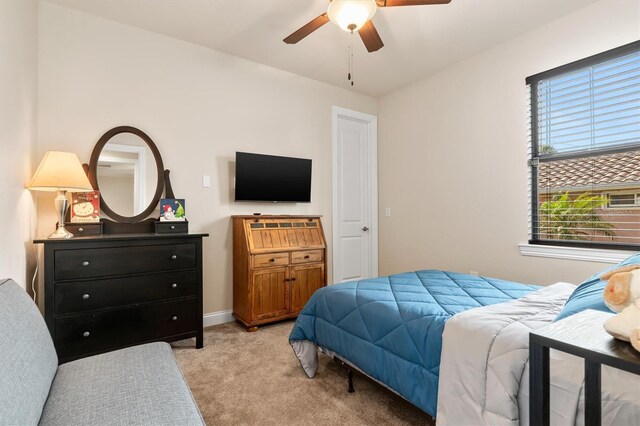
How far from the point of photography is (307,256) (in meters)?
3.39

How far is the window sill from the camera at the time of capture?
2443mm

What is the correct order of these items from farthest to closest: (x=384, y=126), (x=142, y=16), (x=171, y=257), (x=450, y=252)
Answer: (x=384, y=126), (x=450, y=252), (x=142, y=16), (x=171, y=257)

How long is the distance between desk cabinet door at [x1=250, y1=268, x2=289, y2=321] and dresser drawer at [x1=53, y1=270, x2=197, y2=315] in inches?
24.3

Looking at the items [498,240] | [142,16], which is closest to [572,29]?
[498,240]

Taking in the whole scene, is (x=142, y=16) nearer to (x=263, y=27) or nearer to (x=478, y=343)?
(x=263, y=27)

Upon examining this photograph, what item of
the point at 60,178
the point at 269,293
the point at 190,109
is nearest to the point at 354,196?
the point at 269,293

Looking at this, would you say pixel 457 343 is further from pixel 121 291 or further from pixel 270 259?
pixel 121 291

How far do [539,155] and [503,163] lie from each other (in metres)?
0.30

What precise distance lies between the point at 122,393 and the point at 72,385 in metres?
0.23

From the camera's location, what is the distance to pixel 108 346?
2273 millimetres

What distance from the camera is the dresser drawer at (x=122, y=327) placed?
2.13m

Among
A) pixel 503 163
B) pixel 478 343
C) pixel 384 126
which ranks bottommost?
pixel 478 343

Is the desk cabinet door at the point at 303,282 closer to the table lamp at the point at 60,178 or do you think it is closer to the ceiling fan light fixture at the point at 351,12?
the table lamp at the point at 60,178

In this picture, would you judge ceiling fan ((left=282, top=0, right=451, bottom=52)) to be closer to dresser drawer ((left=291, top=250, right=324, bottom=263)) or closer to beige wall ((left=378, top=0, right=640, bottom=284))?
beige wall ((left=378, top=0, right=640, bottom=284))
